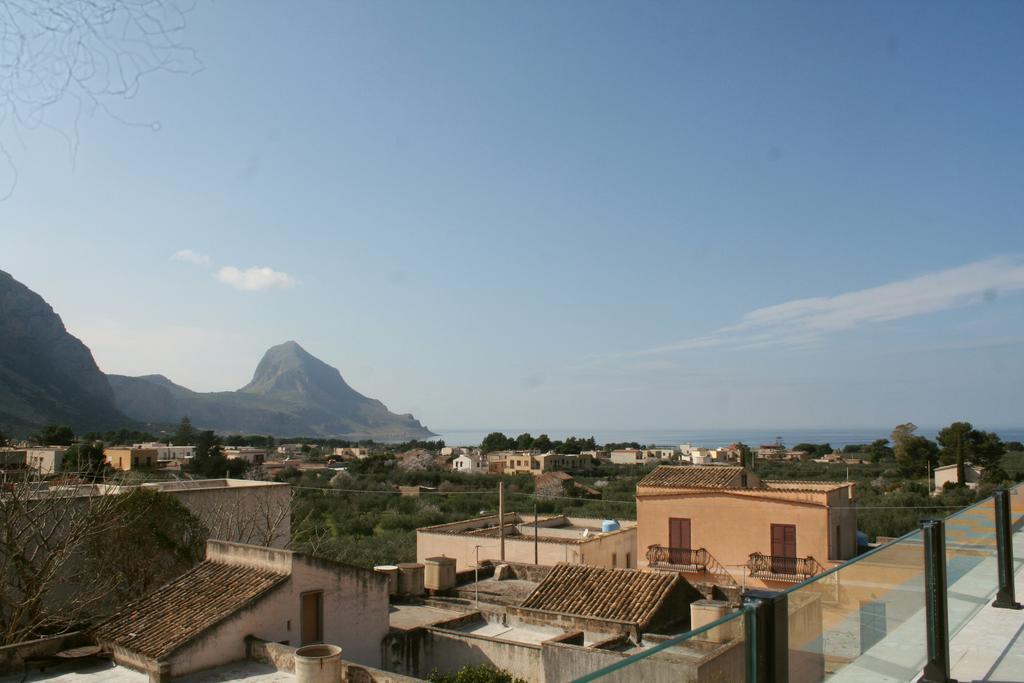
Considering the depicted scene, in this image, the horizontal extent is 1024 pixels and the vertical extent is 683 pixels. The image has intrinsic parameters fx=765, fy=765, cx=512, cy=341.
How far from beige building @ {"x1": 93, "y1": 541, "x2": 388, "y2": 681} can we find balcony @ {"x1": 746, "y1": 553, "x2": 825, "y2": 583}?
13700mm

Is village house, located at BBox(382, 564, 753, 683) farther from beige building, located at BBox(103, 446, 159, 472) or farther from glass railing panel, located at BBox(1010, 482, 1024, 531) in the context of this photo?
beige building, located at BBox(103, 446, 159, 472)

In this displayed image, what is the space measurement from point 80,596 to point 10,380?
8962 centimetres

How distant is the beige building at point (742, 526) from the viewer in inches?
910

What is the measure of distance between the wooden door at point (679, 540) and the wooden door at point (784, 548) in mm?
2729

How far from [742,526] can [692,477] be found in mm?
2592

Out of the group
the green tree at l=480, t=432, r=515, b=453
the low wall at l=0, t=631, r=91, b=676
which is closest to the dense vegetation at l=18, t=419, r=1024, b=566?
the low wall at l=0, t=631, r=91, b=676

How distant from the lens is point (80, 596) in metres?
15.6

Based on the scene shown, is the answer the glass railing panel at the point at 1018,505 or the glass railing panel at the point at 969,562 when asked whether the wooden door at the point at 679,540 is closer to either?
the glass railing panel at the point at 1018,505

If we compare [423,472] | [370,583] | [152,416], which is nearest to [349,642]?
[370,583]

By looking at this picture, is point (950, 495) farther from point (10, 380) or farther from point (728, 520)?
point (10, 380)

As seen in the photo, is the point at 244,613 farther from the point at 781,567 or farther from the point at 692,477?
the point at 692,477

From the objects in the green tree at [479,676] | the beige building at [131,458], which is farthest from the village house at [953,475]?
the beige building at [131,458]

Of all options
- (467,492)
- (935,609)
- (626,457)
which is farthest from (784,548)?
(626,457)

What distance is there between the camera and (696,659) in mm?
2740
